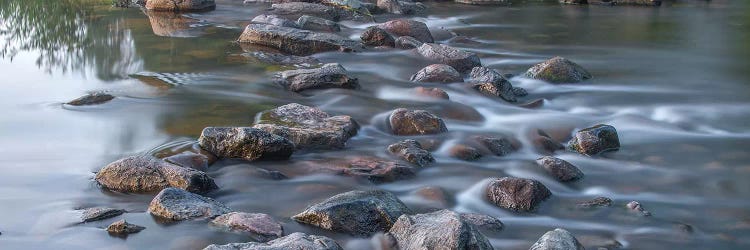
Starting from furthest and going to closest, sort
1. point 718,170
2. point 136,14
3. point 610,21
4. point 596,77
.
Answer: point 610,21 < point 136,14 < point 596,77 < point 718,170

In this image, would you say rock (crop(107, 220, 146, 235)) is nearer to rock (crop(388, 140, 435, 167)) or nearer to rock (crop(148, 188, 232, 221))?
rock (crop(148, 188, 232, 221))

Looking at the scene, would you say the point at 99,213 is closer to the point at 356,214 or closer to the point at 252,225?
the point at 252,225

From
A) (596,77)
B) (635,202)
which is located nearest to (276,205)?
(635,202)

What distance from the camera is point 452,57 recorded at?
420 inches

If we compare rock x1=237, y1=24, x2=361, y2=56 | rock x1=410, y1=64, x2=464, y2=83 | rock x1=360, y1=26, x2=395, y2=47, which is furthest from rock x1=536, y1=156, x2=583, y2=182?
rock x1=360, y1=26, x2=395, y2=47

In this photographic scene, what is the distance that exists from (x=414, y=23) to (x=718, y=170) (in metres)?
6.62

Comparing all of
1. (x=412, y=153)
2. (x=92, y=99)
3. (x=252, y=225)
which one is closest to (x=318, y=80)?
(x=92, y=99)

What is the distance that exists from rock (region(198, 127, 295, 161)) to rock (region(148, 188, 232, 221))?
3.62 ft

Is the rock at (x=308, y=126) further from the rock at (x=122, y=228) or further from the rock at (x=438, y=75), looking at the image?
the rock at (x=438, y=75)

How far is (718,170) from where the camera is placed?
6.89 metres

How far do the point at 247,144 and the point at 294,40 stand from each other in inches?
207

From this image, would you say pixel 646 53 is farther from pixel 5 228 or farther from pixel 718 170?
pixel 5 228

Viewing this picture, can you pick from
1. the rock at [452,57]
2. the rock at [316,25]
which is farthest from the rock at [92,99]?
the rock at [316,25]

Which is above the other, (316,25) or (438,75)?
(316,25)
